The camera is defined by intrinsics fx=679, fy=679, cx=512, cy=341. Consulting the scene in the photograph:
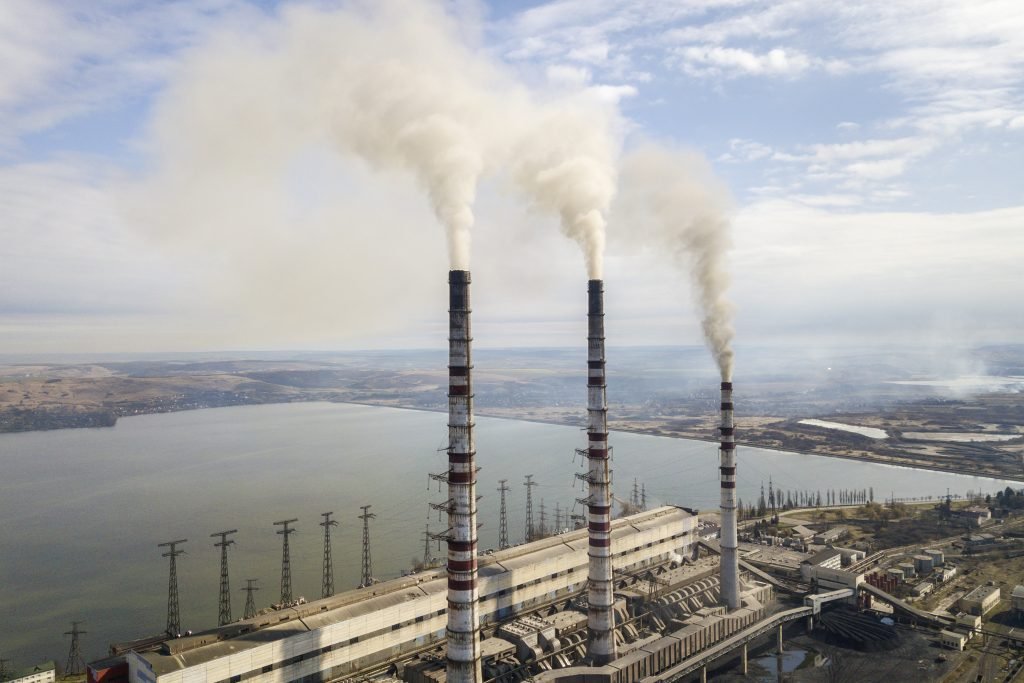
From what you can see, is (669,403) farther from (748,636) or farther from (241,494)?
(748,636)

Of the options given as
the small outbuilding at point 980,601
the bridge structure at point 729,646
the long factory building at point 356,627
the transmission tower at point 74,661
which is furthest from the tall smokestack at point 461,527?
the small outbuilding at point 980,601

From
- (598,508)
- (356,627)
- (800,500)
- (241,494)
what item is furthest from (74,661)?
(800,500)

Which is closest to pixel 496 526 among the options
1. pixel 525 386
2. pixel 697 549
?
pixel 697 549

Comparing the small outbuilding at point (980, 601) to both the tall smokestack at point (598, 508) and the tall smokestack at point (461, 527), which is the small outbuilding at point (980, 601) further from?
the tall smokestack at point (461, 527)

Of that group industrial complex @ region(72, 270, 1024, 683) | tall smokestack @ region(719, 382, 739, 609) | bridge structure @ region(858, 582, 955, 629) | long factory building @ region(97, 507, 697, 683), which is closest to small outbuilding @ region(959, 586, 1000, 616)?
industrial complex @ region(72, 270, 1024, 683)

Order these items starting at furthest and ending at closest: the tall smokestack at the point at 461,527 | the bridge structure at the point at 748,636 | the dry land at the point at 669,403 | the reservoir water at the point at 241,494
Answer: the dry land at the point at 669,403 → the reservoir water at the point at 241,494 → the bridge structure at the point at 748,636 → the tall smokestack at the point at 461,527

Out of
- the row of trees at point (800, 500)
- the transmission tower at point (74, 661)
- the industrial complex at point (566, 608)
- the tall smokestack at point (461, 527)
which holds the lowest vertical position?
the row of trees at point (800, 500)

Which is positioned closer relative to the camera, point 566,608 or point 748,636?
point 748,636
